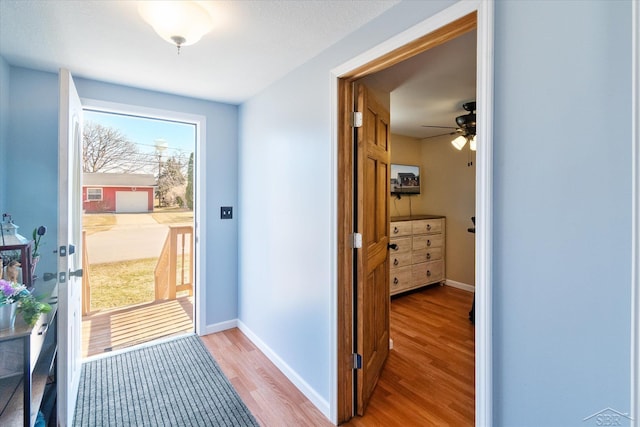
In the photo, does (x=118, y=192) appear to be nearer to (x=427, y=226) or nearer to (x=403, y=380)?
(x=403, y=380)

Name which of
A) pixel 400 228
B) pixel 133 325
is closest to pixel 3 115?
pixel 133 325

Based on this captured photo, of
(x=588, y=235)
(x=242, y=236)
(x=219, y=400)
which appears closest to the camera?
(x=588, y=235)

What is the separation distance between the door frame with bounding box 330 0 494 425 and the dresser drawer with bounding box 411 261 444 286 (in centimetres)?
259

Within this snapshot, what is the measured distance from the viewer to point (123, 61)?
2.04 m

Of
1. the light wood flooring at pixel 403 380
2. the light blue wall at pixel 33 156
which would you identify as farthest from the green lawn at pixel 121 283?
the light blue wall at pixel 33 156

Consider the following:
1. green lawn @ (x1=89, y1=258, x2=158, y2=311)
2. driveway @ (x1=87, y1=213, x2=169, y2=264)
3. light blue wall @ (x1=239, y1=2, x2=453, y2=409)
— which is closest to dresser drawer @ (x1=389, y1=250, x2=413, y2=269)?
light blue wall @ (x1=239, y1=2, x2=453, y2=409)

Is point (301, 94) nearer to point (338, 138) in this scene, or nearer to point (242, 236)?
point (338, 138)

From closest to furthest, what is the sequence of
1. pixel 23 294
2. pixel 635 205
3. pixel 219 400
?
pixel 635 205 → pixel 23 294 → pixel 219 400

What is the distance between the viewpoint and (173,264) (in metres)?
3.83

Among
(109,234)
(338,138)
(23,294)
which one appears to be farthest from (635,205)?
(109,234)

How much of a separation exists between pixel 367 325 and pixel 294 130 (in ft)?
4.79

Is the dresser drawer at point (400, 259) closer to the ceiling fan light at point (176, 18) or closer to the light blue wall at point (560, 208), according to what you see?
the light blue wall at point (560, 208)

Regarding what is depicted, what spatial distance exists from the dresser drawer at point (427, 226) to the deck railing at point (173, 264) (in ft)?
9.98

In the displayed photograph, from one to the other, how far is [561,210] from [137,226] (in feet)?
13.4
